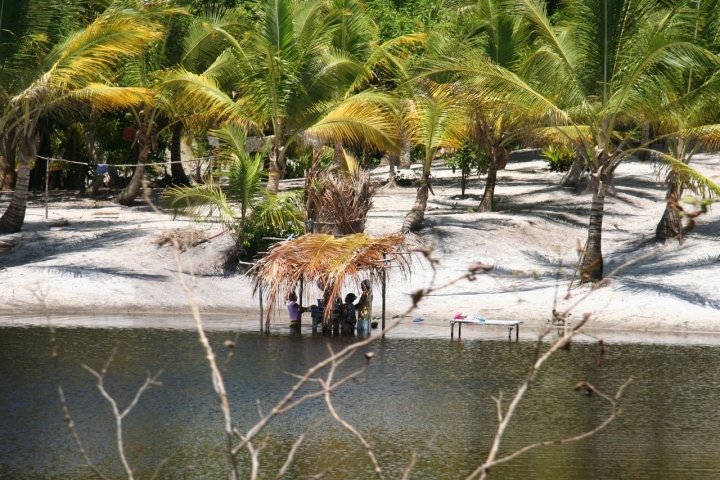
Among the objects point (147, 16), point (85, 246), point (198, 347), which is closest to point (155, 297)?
point (85, 246)

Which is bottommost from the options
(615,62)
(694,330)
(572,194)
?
(694,330)

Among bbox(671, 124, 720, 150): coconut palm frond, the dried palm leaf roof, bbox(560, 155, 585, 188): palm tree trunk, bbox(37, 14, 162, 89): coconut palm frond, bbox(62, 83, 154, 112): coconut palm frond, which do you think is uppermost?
bbox(37, 14, 162, 89): coconut palm frond

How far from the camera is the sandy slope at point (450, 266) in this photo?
21.1 metres

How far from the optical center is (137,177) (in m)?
28.3

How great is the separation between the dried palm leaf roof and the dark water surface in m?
1.16

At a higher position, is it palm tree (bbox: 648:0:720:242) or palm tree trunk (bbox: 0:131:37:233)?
palm tree (bbox: 648:0:720:242)

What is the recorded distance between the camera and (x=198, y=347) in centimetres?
1722

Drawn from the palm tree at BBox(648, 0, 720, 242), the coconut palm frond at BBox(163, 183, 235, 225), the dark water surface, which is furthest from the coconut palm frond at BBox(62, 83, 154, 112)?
the palm tree at BBox(648, 0, 720, 242)

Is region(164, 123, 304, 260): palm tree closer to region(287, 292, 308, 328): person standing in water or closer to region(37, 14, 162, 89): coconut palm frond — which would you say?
region(37, 14, 162, 89): coconut palm frond

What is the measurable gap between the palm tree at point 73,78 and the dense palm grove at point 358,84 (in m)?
0.05

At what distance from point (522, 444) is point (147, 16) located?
684 inches

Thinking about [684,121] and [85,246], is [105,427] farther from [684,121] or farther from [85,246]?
[684,121]

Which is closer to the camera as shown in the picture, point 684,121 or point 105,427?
point 105,427

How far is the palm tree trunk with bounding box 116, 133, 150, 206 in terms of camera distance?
2835 cm
